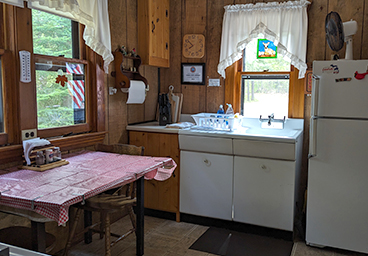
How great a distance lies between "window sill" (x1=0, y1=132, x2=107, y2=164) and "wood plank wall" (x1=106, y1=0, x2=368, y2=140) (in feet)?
0.93

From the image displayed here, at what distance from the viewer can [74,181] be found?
6.62ft

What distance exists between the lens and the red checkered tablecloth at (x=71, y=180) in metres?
1.69

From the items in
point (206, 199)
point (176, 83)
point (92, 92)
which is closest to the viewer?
point (92, 92)

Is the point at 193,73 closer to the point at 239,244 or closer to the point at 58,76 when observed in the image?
the point at 58,76

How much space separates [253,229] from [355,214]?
2.94 feet

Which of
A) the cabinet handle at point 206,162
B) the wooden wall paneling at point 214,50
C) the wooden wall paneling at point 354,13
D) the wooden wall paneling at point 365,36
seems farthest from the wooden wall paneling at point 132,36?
the wooden wall paneling at point 365,36

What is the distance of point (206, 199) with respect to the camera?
11.0 ft

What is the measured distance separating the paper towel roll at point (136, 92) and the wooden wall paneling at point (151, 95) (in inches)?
12.8

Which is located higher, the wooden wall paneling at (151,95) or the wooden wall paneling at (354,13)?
the wooden wall paneling at (354,13)

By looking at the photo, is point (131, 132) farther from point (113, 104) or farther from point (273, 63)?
point (273, 63)

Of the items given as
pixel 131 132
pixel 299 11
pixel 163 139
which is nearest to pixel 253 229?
pixel 163 139

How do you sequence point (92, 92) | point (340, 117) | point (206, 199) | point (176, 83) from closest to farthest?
1. point (340, 117)
2. point (92, 92)
3. point (206, 199)
4. point (176, 83)

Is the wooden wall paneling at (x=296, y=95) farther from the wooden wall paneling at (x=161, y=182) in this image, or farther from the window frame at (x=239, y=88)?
the wooden wall paneling at (x=161, y=182)

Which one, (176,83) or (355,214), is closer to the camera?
(355,214)
